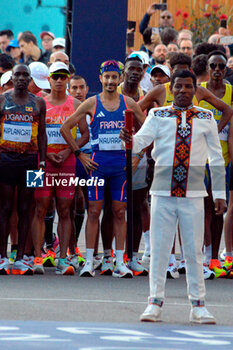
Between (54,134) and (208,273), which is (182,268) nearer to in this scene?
(208,273)

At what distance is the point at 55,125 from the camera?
11.0 metres

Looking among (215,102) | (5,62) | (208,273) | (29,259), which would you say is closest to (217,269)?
(208,273)

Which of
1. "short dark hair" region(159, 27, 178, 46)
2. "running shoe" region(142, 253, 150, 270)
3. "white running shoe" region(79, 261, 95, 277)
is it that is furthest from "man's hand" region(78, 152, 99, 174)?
"short dark hair" region(159, 27, 178, 46)

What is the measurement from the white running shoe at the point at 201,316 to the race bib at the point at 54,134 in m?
3.45

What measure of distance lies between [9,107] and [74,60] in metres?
5.09

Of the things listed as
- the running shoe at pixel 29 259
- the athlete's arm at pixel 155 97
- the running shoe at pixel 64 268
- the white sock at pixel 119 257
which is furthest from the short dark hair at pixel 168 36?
the white sock at pixel 119 257

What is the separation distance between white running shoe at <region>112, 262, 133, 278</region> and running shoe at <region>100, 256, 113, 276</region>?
0.72 feet

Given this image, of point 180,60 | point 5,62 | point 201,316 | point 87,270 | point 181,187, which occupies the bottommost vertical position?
point 201,316

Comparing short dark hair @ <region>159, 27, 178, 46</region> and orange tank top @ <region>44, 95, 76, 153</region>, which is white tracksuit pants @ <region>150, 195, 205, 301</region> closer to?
orange tank top @ <region>44, 95, 76, 153</region>

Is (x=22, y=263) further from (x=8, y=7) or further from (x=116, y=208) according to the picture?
(x=8, y=7)

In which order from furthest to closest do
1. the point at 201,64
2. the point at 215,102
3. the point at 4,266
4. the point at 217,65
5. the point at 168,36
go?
the point at 168,36 < the point at 201,64 < the point at 217,65 < the point at 215,102 < the point at 4,266

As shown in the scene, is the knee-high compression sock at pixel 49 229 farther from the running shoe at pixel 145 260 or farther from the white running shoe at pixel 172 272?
the white running shoe at pixel 172 272

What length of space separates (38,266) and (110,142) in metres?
1.49

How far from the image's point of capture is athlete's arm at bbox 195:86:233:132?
10.7 meters
